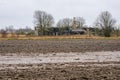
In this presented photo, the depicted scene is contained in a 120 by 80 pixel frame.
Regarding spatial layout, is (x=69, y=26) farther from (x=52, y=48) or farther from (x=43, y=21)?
(x=52, y=48)

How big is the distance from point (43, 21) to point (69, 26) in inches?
547

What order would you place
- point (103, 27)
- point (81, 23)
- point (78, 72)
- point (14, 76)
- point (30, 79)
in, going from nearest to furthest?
1. point (30, 79)
2. point (14, 76)
3. point (78, 72)
4. point (103, 27)
5. point (81, 23)

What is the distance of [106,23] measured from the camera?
367ft

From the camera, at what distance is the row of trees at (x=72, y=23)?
10904 centimetres

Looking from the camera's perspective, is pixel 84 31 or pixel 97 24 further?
pixel 84 31

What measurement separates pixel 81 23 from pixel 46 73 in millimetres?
123929

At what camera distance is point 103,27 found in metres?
110

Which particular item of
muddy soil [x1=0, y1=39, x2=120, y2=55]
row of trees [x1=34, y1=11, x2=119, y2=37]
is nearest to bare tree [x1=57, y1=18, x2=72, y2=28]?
row of trees [x1=34, y1=11, x2=119, y2=37]

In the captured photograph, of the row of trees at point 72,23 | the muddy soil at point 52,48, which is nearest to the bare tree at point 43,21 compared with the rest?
the row of trees at point 72,23

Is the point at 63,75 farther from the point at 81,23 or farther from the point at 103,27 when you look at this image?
the point at 81,23

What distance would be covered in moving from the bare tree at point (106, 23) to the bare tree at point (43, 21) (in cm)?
1718

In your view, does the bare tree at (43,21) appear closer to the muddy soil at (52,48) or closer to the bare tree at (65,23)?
the bare tree at (65,23)

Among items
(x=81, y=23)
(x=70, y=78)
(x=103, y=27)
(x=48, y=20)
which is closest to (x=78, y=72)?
(x=70, y=78)

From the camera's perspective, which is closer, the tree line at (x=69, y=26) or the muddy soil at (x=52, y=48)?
the muddy soil at (x=52, y=48)
